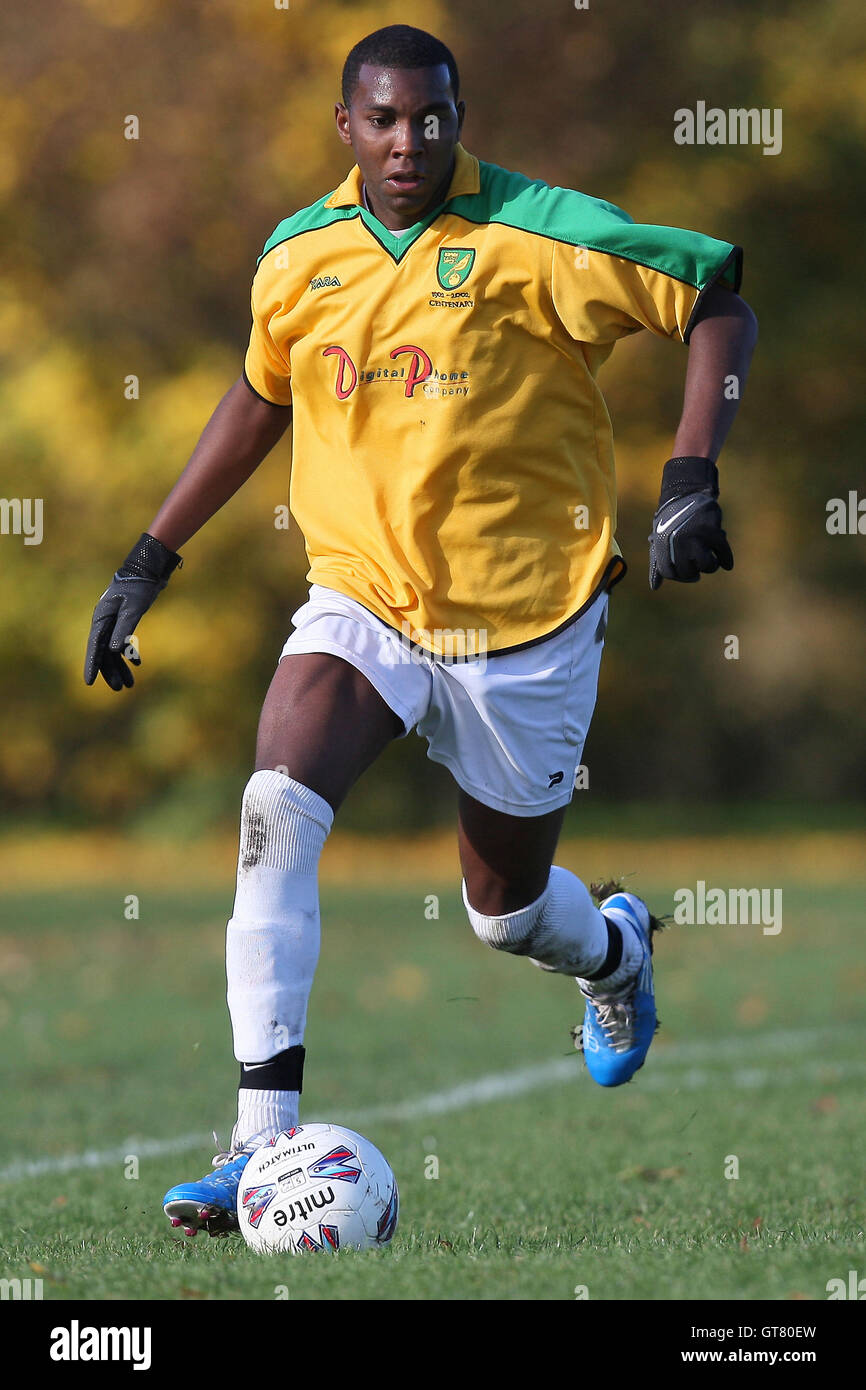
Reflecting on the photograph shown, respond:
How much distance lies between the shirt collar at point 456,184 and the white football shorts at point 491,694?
96 centimetres

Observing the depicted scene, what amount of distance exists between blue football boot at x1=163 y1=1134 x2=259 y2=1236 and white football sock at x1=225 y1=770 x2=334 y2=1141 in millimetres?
62

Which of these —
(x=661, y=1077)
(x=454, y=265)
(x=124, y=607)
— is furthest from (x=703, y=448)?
(x=661, y=1077)

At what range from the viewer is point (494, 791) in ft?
15.6

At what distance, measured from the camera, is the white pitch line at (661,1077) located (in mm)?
6402

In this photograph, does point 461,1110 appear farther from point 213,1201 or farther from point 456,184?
point 456,184

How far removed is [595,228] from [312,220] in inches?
29.3

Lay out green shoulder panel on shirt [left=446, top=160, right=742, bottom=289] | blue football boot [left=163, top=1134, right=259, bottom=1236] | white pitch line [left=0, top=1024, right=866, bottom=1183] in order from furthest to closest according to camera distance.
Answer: white pitch line [left=0, top=1024, right=866, bottom=1183] < green shoulder panel on shirt [left=446, top=160, right=742, bottom=289] < blue football boot [left=163, top=1134, right=259, bottom=1236]

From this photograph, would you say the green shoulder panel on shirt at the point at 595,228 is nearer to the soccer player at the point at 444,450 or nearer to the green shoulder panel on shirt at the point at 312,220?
the soccer player at the point at 444,450

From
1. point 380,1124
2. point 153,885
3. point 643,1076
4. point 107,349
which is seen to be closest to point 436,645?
point 380,1124

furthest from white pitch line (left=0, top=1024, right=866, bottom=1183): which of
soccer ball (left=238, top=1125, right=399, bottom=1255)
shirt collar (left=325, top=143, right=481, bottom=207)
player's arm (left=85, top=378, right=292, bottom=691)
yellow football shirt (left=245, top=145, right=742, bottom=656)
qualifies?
shirt collar (left=325, top=143, right=481, bottom=207)

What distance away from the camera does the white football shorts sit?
4387 mm

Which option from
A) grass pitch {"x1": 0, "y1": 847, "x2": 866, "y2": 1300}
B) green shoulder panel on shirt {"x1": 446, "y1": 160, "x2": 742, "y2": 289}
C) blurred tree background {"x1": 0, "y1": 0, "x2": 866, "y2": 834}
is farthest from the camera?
blurred tree background {"x1": 0, "y1": 0, "x2": 866, "y2": 834}

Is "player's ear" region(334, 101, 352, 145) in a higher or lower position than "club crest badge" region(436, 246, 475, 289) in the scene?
higher

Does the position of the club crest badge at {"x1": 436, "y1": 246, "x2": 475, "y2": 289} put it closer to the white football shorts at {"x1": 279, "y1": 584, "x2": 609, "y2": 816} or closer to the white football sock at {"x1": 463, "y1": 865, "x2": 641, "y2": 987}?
the white football shorts at {"x1": 279, "y1": 584, "x2": 609, "y2": 816}
